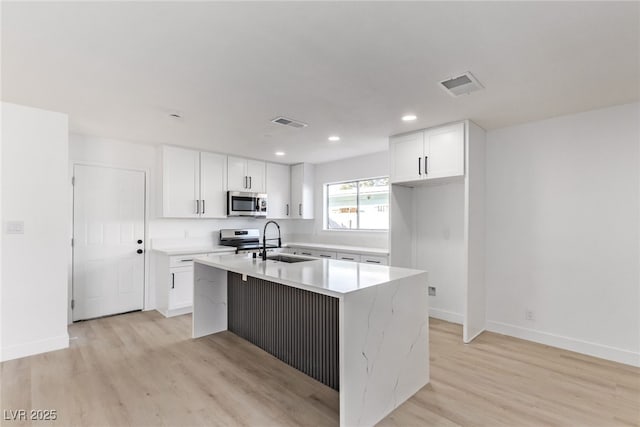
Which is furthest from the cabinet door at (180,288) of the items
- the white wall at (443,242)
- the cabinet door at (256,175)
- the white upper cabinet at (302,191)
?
the white wall at (443,242)

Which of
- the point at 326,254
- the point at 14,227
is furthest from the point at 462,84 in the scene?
the point at 14,227

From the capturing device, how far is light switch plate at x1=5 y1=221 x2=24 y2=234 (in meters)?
2.96

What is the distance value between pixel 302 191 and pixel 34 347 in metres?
4.18

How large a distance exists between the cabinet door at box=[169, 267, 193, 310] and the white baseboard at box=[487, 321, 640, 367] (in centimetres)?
398

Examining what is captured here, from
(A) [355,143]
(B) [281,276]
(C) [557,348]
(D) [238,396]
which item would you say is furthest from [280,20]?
(C) [557,348]

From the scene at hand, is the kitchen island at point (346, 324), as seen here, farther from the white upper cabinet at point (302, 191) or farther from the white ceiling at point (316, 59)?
the white upper cabinet at point (302, 191)

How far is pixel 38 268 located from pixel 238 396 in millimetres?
2463

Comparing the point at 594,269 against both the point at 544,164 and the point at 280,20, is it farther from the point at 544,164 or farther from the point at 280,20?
the point at 280,20

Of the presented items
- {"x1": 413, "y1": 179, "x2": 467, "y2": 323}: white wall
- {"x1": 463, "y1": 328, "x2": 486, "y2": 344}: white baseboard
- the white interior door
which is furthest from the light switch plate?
{"x1": 463, "y1": 328, "x2": 486, "y2": 344}: white baseboard

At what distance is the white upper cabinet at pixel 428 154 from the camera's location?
347cm

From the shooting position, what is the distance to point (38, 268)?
3.12 metres

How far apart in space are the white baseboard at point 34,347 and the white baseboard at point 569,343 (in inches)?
186

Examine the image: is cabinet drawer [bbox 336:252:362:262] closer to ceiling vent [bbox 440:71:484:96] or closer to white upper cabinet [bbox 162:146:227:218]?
white upper cabinet [bbox 162:146:227:218]

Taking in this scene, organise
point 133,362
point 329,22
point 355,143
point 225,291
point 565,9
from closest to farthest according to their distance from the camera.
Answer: point 565,9, point 329,22, point 133,362, point 225,291, point 355,143
